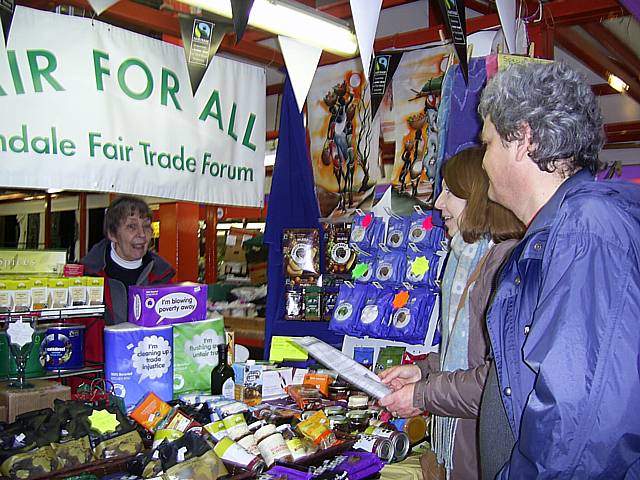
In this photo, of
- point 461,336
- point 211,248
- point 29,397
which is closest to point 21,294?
point 29,397

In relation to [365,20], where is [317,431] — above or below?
below

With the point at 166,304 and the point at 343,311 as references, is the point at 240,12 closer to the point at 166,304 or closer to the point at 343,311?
the point at 166,304

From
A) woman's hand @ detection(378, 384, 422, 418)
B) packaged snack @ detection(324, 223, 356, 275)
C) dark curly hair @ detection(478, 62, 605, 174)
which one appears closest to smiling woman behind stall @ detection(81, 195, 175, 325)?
packaged snack @ detection(324, 223, 356, 275)

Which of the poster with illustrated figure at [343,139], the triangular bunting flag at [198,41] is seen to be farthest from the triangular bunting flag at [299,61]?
the poster with illustrated figure at [343,139]

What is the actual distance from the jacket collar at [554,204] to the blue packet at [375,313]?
2206 millimetres

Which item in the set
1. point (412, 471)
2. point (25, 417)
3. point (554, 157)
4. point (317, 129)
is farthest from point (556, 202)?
point (317, 129)

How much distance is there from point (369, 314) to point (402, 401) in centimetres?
143

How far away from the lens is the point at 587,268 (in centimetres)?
126

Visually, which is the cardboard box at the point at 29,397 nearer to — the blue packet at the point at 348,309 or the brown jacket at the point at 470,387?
the brown jacket at the point at 470,387

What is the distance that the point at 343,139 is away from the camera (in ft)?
14.9

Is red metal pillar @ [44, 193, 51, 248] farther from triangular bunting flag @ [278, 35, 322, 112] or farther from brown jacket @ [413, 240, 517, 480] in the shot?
brown jacket @ [413, 240, 517, 480]

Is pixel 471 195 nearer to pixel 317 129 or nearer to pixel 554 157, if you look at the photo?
pixel 554 157

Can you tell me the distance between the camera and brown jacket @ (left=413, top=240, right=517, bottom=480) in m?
2.14

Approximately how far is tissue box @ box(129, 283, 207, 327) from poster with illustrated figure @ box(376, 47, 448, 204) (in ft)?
5.82
